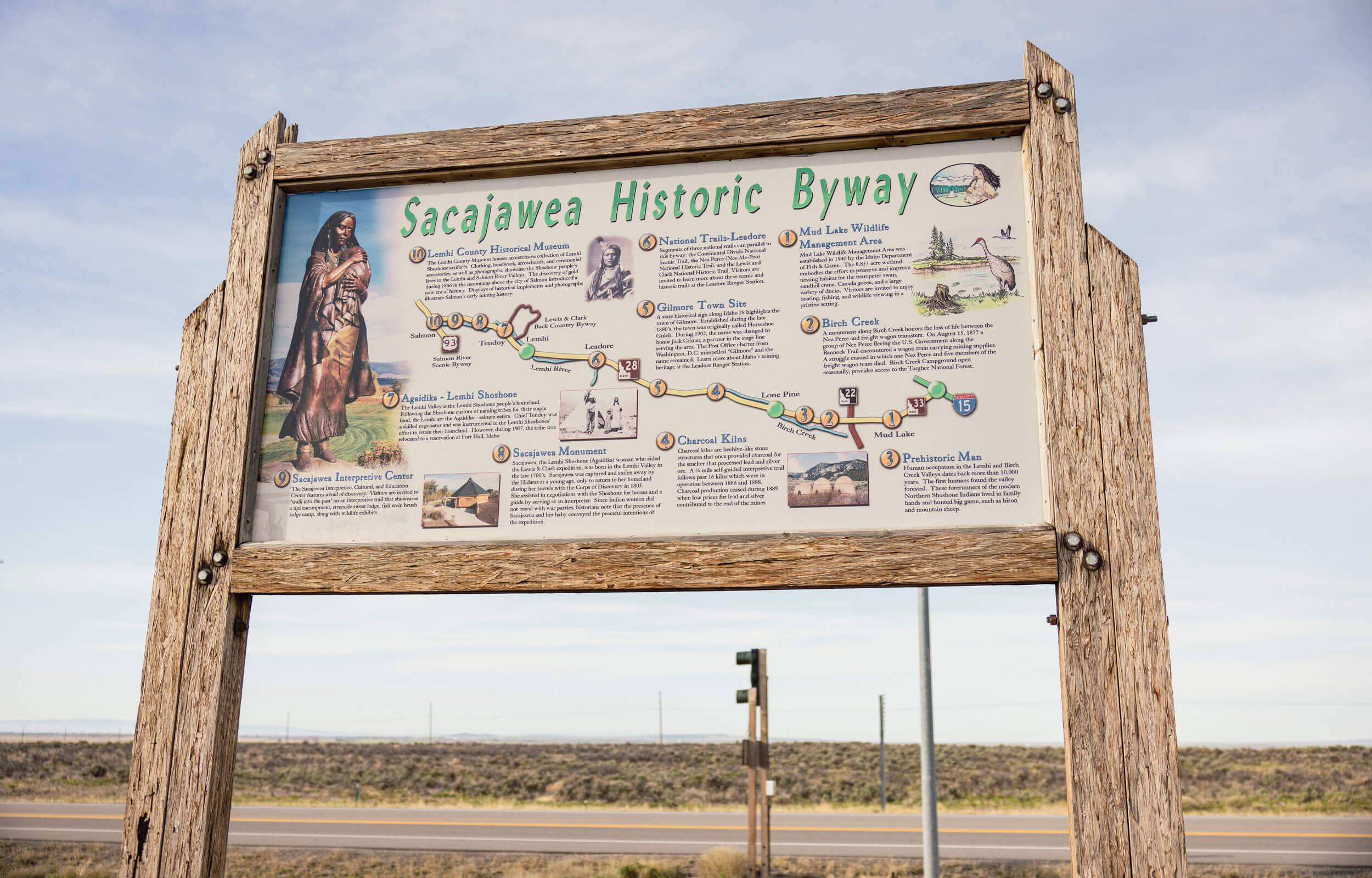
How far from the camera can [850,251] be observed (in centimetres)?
446

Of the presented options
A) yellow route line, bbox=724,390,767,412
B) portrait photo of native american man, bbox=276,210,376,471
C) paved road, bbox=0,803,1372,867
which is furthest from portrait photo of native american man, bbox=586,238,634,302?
paved road, bbox=0,803,1372,867

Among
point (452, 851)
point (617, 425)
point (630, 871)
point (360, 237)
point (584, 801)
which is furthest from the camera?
point (584, 801)

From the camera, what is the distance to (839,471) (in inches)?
165

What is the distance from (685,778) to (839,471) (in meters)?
29.7

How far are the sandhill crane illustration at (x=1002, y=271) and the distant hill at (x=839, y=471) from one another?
1.03m

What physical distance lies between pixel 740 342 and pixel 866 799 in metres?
26.7

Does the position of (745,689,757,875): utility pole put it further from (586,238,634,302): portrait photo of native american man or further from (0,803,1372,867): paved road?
(586,238,634,302): portrait photo of native american man

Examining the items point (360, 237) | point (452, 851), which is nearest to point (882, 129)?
point (360, 237)

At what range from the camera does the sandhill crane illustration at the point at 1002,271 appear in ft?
14.1

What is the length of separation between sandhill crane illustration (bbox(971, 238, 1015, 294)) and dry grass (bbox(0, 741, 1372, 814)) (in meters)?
23.8

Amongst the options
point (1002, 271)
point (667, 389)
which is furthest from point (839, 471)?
point (1002, 271)

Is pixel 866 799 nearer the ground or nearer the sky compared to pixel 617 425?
nearer the ground

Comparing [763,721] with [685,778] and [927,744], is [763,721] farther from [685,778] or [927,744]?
[685,778]

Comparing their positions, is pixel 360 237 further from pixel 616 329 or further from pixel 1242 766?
pixel 1242 766
